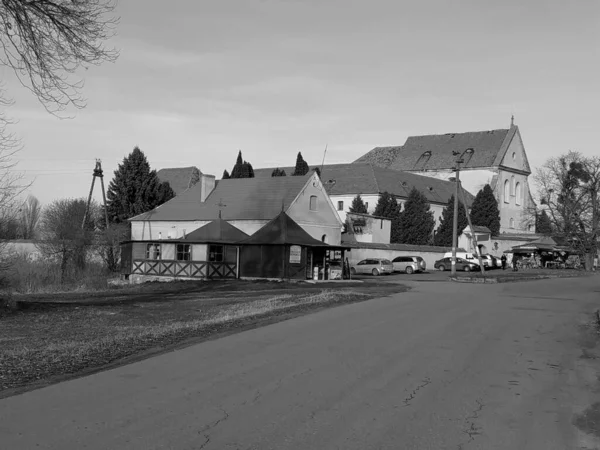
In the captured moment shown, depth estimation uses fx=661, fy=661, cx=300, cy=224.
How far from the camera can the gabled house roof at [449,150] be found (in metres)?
102

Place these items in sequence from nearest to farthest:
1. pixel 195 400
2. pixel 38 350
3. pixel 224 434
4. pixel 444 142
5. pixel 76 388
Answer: pixel 224 434, pixel 195 400, pixel 76 388, pixel 38 350, pixel 444 142

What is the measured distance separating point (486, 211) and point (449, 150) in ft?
65.3

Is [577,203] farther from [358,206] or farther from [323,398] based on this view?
[323,398]

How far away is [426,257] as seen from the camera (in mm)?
70000

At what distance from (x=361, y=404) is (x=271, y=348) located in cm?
439

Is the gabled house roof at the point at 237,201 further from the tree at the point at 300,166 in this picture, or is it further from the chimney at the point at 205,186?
the tree at the point at 300,166

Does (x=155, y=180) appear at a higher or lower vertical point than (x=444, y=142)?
lower

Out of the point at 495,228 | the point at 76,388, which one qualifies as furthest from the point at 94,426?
the point at 495,228

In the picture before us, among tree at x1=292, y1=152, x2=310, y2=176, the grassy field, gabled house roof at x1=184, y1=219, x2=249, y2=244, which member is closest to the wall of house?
gabled house roof at x1=184, y1=219, x2=249, y2=244

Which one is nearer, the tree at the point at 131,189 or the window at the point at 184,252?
the window at the point at 184,252

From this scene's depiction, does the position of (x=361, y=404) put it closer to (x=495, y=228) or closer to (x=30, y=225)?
(x=495, y=228)

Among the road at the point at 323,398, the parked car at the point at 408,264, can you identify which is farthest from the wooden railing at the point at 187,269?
the road at the point at 323,398

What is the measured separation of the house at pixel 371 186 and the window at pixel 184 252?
1480 inches

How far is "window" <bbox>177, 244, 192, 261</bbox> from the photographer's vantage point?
46.8 metres
